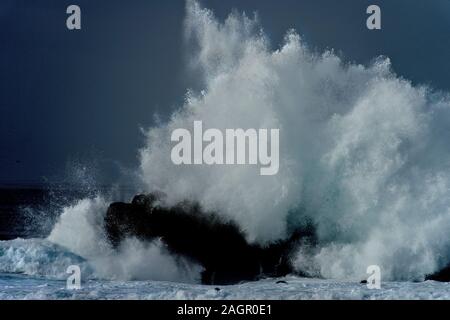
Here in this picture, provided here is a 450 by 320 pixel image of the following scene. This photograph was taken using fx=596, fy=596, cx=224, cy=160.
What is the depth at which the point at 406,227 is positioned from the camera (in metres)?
11.8

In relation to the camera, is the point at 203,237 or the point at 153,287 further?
the point at 203,237

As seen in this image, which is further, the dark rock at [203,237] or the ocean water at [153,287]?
the dark rock at [203,237]

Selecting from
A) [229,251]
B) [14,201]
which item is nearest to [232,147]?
[229,251]

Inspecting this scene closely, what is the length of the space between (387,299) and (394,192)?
352cm

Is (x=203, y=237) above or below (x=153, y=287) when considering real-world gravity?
above

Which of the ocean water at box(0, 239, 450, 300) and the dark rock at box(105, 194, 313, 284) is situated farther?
the dark rock at box(105, 194, 313, 284)

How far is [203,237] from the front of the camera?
12.3 metres

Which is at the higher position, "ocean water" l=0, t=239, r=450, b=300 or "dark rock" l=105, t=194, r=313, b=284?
"dark rock" l=105, t=194, r=313, b=284

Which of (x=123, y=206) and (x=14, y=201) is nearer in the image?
(x=123, y=206)

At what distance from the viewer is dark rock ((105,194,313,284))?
11797 millimetres

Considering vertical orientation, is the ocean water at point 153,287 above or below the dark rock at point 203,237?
below

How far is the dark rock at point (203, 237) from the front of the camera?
11.8 m
